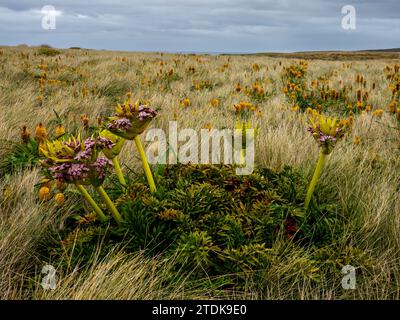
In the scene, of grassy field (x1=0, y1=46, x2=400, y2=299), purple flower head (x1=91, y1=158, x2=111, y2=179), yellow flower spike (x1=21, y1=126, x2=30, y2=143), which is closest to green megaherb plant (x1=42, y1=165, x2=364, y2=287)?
grassy field (x1=0, y1=46, x2=400, y2=299)

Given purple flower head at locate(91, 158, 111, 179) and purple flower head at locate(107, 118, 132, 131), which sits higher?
purple flower head at locate(107, 118, 132, 131)

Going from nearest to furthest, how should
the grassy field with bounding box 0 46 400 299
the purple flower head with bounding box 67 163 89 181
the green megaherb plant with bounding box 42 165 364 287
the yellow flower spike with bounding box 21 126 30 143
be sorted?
the purple flower head with bounding box 67 163 89 181
the grassy field with bounding box 0 46 400 299
the green megaherb plant with bounding box 42 165 364 287
the yellow flower spike with bounding box 21 126 30 143

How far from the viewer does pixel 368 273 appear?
2141mm

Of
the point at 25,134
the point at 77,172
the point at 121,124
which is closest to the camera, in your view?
the point at 77,172

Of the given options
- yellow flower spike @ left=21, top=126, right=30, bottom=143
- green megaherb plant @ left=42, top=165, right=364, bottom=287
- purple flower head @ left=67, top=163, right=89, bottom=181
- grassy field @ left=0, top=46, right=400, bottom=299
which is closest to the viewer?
purple flower head @ left=67, top=163, right=89, bottom=181

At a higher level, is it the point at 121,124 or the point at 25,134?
the point at 121,124

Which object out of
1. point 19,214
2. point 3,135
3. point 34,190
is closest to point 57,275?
point 19,214

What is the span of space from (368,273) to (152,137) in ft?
8.68

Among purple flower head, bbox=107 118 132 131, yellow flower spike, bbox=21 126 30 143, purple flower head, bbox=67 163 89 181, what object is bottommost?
purple flower head, bbox=67 163 89 181

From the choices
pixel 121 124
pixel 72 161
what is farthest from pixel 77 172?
pixel 121 124

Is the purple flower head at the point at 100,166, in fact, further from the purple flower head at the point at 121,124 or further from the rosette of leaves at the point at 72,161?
the purple flower head at the point at 121,124

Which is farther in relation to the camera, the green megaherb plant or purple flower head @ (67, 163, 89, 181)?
the green megaherb plant

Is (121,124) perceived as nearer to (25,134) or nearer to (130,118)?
(130,118)

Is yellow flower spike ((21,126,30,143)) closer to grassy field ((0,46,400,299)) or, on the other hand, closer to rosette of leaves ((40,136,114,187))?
grassy field ((0,46,400,299))
